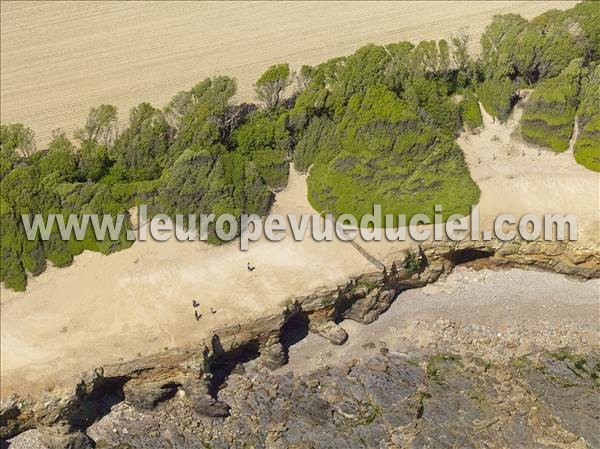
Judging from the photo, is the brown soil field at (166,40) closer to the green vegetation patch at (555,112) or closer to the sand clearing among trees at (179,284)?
the green vegetation patch at (555,112)

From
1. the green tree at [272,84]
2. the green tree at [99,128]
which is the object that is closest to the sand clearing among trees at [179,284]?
the green tree at [272,84]

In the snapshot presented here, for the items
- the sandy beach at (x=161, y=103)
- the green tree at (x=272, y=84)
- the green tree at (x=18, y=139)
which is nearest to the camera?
the sandy beach at (x=161, y=103)

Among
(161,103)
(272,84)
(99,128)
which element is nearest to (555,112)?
(272,84)

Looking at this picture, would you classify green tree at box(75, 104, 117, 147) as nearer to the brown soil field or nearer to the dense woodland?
the dense woodland

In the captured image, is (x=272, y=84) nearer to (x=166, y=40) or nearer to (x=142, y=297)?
(x=166, y=40)

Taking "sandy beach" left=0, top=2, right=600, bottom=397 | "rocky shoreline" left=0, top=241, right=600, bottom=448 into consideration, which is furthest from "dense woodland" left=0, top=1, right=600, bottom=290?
"rocky shoreline" left=0, top=241, right=600, bottom=448
